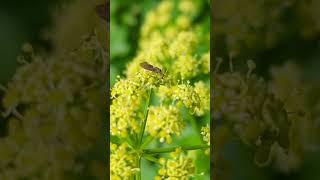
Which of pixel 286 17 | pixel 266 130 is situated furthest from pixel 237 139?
pixel 286 17

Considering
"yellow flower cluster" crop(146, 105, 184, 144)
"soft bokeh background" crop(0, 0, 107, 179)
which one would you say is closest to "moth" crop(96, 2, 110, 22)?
"soft bokeh background" crop(0, 0, 107, 179)

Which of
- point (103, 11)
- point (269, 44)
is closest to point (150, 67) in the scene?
point (103, 11)

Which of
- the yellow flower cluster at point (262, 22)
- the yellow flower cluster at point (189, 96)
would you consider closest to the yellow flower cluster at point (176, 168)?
the yellow flower cluster at point (189, 96)

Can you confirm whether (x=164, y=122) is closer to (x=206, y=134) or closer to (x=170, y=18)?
(x=206, y=134)

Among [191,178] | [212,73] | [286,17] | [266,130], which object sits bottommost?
[191,178]

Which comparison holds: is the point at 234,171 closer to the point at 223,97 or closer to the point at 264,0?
the point at 223,97

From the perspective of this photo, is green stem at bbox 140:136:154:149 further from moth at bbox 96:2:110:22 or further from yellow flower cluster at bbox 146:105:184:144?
moth at bbox 96:2:110:22
